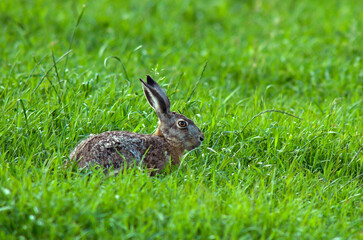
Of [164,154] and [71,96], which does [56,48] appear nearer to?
[71,96]

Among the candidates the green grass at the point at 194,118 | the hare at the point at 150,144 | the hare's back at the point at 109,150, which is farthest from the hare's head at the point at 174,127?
the hare's back at the point at 109,150

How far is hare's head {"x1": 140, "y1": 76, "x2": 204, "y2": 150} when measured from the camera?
557cm

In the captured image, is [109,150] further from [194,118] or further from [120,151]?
[194,118]

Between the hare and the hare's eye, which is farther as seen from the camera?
the hare's eye

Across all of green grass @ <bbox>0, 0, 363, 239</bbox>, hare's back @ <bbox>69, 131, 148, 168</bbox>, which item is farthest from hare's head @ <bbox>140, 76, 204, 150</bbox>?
hare's back @ <bbox>69, 131, 148, 168</bbox>

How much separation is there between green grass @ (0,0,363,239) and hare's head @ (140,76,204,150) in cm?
17

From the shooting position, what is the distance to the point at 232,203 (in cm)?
434

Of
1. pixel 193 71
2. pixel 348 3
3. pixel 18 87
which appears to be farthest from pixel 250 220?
pixel 348 3

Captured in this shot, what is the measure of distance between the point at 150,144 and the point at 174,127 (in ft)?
1.42

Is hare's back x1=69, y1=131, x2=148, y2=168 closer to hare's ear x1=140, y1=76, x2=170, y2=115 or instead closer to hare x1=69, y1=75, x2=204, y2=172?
hare x1=69, y1=75, x2=204, y2=172

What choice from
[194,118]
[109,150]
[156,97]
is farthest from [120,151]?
[194,118]

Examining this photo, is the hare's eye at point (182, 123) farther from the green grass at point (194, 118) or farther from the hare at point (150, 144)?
the green grass at point (194, 118)

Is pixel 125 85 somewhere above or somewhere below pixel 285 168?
above

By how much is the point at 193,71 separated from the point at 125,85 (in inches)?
82.5
